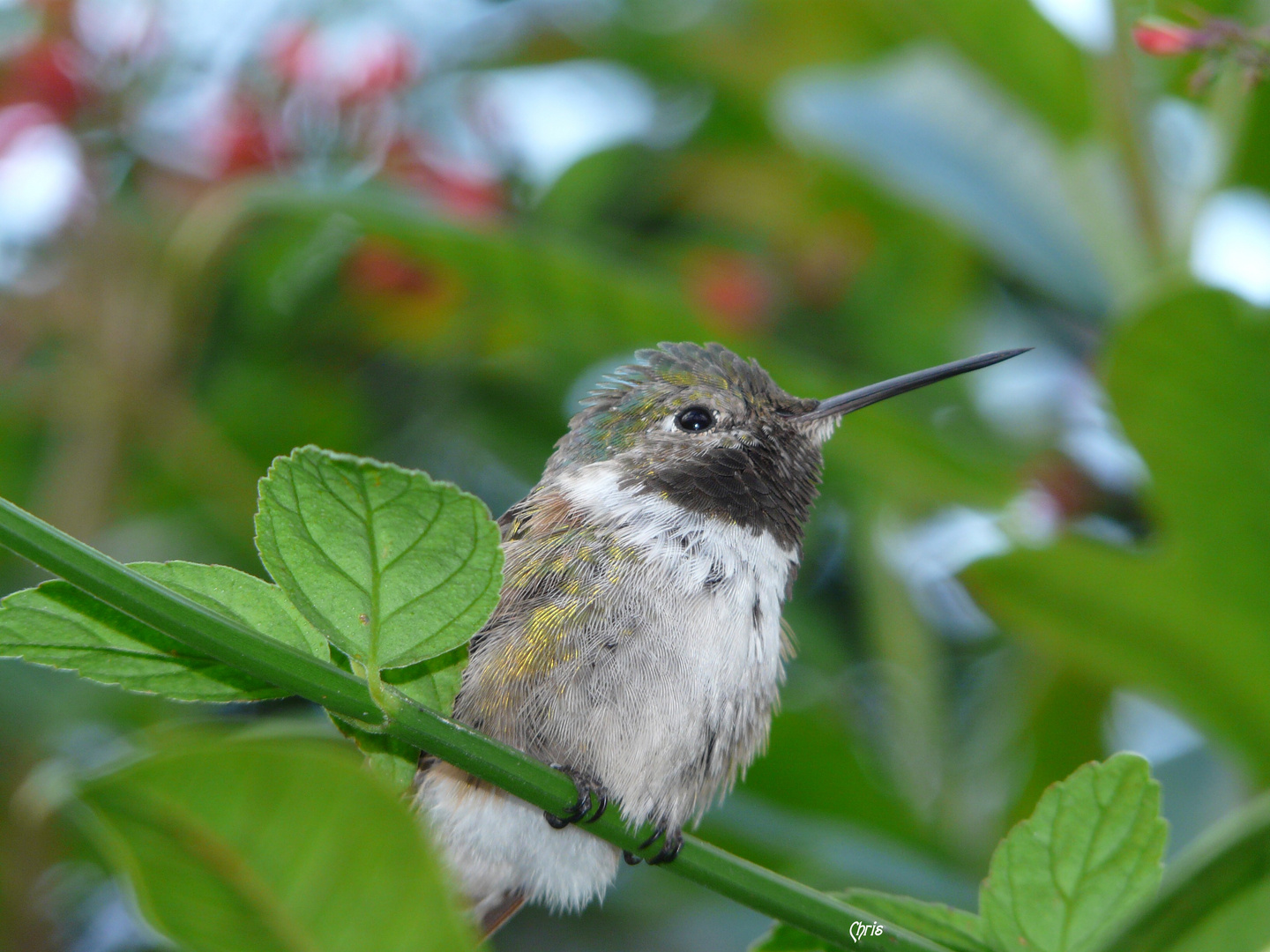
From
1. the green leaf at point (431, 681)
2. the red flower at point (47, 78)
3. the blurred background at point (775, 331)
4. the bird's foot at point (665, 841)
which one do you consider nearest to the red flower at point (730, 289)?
the blurred background at point (775, 331)

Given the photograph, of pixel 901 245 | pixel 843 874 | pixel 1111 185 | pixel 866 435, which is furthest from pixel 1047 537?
pixel 901 245

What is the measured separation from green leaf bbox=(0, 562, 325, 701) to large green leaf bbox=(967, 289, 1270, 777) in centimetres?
163

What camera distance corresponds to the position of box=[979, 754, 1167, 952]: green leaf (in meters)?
1.23

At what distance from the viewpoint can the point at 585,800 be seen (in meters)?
1.60

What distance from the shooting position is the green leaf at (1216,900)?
3.38ft

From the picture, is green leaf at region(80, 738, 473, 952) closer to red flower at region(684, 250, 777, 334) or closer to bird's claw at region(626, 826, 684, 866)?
bird's claw at region(626, 826, 684, 866)

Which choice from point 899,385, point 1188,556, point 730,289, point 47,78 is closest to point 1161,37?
point 899,385

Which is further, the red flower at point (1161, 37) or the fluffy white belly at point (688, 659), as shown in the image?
the fluffy white belly at point (688, 659)

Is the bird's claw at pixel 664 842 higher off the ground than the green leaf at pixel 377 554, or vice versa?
the green leaf at pixel 377 554

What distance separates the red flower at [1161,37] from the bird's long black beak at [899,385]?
14.4 inches

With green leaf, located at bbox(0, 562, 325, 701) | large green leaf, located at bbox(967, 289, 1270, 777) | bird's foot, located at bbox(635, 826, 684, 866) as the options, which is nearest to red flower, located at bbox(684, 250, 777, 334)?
large green leaf, located at bbox(967, 289, 1270, 777)

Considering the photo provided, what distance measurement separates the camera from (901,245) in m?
3.75

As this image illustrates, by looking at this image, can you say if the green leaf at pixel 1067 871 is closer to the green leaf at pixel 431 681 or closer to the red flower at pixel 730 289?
the green leaf at pixel 431 681

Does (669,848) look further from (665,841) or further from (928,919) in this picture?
(928,919)
